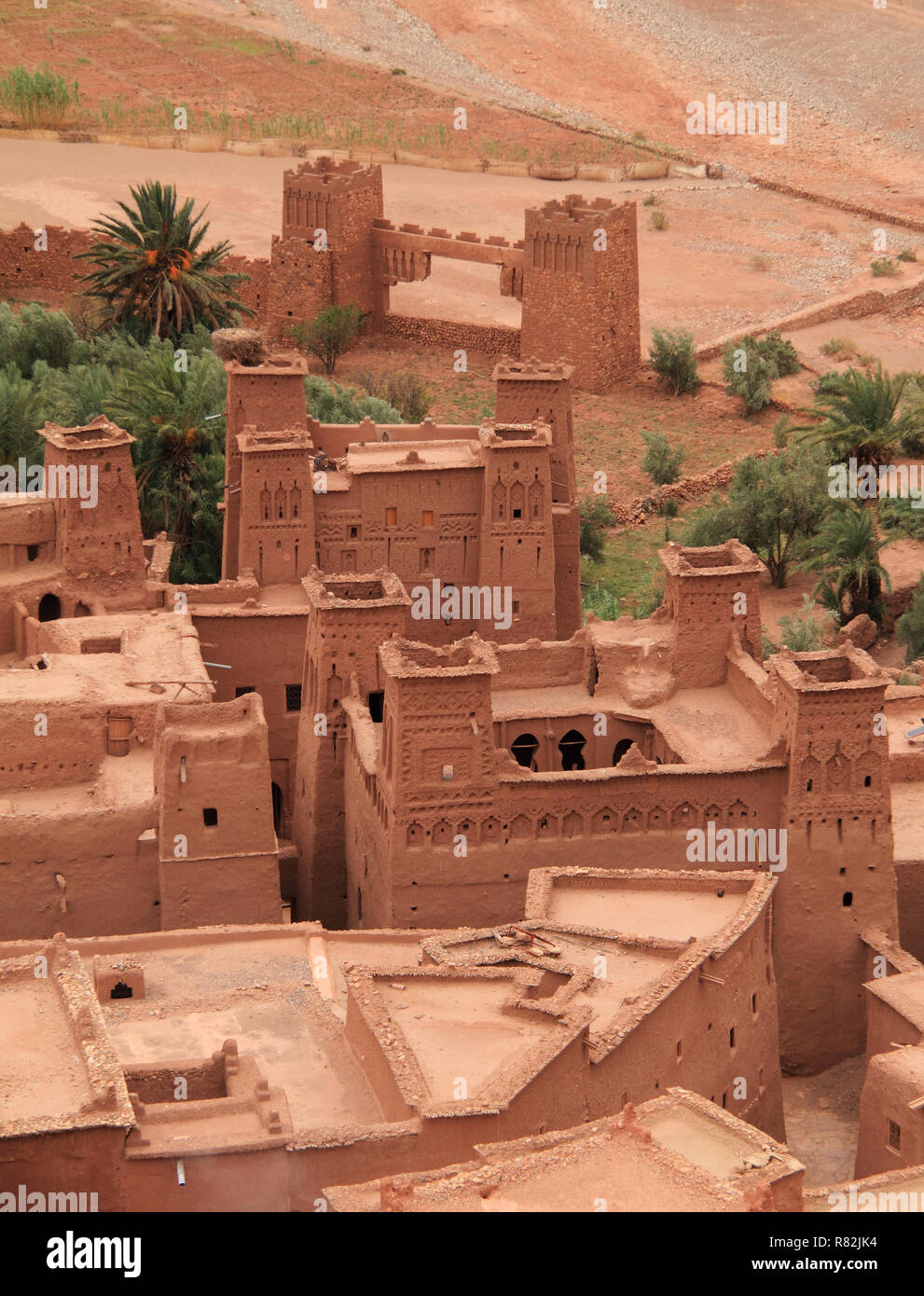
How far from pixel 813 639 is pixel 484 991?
22.1 metres

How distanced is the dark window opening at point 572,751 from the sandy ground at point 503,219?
1354 inches

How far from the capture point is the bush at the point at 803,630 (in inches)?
2275

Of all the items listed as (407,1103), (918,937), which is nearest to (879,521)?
(918,937)

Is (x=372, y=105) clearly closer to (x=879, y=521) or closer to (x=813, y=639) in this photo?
(x=879, y=521)

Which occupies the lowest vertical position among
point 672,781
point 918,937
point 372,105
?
point 918,937

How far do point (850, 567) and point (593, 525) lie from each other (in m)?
7.48

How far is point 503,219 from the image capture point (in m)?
90.1

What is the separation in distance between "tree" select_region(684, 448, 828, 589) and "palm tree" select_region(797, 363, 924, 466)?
1.05 meters

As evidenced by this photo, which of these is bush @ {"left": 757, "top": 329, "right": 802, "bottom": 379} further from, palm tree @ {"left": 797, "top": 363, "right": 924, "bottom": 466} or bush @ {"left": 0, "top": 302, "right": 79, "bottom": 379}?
bush @ {"left": 0, "top": 302, "right": 79, "bottom": 379}

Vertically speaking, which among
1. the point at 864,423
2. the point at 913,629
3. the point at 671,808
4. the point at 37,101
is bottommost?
the point at 671,808

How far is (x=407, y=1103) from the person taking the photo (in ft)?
112

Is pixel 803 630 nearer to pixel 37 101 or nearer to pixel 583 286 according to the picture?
pixel 583 286

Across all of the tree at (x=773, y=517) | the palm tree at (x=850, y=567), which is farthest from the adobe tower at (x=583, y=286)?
the palm tree at (x=850, y=567)

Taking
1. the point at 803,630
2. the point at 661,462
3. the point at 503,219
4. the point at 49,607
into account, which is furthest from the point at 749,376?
the point at 49,607
